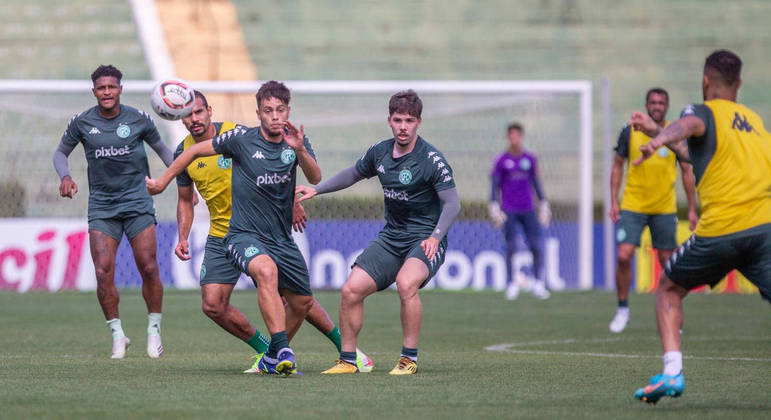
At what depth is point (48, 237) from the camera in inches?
766

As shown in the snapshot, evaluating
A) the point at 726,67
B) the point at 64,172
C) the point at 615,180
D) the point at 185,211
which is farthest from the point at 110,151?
the point at 726,67

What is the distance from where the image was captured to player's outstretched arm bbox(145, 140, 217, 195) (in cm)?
820

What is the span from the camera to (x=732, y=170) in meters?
6.64

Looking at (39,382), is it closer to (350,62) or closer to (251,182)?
(251,182)

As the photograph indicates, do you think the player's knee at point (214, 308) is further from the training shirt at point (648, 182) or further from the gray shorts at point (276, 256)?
the training shirt at point (648, 182)

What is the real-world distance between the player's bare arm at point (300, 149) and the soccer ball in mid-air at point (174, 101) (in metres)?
1.29

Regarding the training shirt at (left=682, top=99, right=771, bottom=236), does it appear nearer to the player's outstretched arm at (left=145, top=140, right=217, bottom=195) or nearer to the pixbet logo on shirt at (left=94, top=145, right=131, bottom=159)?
the player's outstretched arm at (left=145, top=140, right=217, bottom=195)

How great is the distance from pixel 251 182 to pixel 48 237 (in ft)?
38.4

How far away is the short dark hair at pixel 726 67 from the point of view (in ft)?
22.3

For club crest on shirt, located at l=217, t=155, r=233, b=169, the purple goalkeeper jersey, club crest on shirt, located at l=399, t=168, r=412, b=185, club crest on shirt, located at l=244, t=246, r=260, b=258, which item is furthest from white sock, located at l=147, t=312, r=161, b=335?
the purple goalkeeper jersey

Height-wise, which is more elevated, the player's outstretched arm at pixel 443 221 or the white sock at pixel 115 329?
the player's outstretched arm at pixel 443 221

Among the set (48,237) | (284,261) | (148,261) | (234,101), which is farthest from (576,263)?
(284,261)

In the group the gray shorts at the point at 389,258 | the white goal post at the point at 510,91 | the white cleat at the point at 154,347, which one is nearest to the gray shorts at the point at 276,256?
the gray shorts at the point at 389,258

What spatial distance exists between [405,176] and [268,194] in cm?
99
